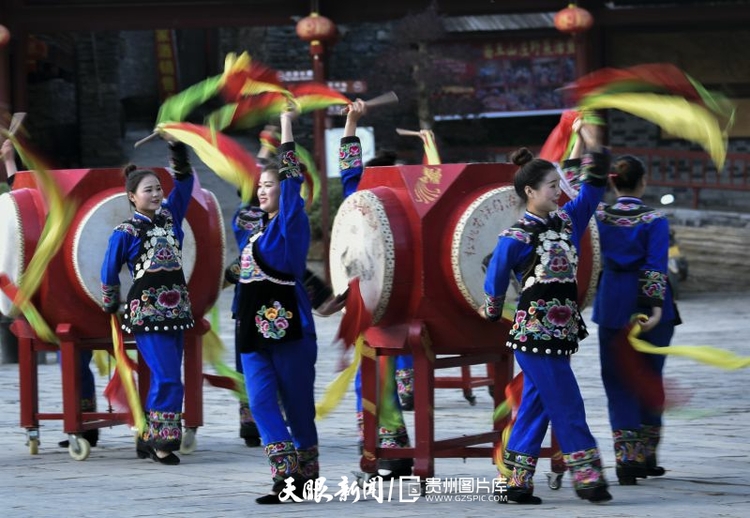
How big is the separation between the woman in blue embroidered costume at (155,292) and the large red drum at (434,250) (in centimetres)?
110

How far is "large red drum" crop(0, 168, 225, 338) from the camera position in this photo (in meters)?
6.99

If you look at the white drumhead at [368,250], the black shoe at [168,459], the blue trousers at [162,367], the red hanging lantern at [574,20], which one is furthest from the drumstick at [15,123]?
the red hanging lantern at [574,20]

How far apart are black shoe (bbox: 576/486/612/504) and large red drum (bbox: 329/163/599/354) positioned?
0.84 meters

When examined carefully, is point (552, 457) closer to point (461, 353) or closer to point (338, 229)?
point (461, 353)

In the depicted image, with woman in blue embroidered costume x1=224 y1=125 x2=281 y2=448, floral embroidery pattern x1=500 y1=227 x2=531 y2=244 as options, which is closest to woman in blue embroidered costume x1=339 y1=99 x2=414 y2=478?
woman in blue embroidered costume x1=224 y1=125 x2=281 y2=448

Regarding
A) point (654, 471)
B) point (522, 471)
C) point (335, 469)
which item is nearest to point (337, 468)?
point (335, 469)

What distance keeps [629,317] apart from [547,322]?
0.75 meters

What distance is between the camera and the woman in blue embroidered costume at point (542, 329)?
5.44m

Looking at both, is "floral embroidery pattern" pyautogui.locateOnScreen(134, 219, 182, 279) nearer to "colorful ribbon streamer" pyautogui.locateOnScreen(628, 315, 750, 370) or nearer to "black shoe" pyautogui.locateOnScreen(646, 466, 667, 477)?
"colorful ribbon streamer" pyautogui.locateOnScreen(628, 315, 750, 370)

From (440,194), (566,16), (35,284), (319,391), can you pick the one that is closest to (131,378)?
(35,284)

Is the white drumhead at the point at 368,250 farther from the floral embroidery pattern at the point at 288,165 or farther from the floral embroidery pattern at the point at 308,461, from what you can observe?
the floral embroidery pattern at the point at 308,461

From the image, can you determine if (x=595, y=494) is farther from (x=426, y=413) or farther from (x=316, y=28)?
(x=316, y=28)

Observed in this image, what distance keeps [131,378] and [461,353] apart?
173 cm

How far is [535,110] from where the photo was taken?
18.7 m
